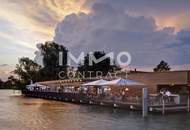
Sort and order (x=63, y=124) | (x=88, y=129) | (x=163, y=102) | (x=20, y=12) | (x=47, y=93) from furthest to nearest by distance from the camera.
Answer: (x=47, y=93), (x=20, y=12), (x=163, y=102), (x=63, y=124), (x=88, y=129)

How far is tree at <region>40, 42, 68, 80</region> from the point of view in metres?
111

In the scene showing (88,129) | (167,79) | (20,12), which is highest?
(20,12)

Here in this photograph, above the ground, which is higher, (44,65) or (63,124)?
(44,65)

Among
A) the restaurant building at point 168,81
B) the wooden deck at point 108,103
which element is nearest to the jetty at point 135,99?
the wooden deck at point 108,103

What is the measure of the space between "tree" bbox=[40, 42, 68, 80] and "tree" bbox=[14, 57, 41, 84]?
119 inches

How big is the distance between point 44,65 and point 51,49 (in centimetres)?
553

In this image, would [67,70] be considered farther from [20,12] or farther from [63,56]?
[20,12]

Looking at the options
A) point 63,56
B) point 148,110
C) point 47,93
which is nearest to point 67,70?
point 63,56

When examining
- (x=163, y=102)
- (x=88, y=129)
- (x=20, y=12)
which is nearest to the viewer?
(x=88, y=129)

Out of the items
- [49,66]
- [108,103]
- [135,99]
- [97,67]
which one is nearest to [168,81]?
[108,103]

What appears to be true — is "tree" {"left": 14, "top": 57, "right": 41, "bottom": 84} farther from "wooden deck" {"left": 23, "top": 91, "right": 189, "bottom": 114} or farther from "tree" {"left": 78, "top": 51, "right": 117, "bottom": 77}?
"wooden deck" {"left": 23, "top": 91, "right": 189, "bottom": 114}

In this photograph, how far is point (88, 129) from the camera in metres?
18.7

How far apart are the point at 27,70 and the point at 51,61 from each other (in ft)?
28.9

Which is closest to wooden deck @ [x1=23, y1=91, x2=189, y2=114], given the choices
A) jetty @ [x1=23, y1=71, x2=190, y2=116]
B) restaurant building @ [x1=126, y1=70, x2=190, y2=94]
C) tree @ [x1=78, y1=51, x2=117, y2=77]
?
jetty @ [x1=23, y1=71, x2=190, y2=116]
